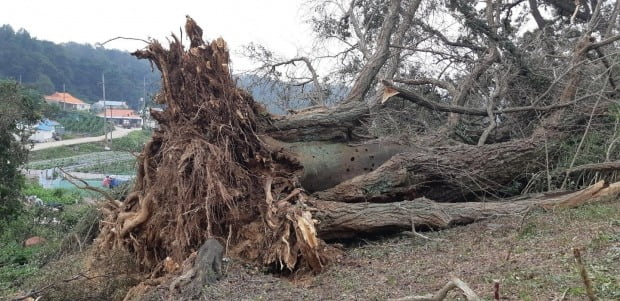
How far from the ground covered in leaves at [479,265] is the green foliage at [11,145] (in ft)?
22.3

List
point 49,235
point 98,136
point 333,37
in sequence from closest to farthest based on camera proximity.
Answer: point 49,235, point 333,37, point 98,136

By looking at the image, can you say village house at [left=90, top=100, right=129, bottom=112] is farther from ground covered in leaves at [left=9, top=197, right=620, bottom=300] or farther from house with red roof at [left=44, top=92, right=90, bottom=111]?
ground covered in leaves at [left=9, top=197, right=620, bottom=300]

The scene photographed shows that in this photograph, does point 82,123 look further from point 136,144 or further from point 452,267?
point 452,267

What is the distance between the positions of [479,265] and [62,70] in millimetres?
59039

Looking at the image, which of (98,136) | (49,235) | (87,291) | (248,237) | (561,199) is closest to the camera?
(87,291)

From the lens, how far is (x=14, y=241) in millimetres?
9836

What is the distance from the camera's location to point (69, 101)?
5353 centimetres

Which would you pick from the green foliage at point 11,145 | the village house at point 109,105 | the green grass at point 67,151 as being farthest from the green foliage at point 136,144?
the village house at point 109,105

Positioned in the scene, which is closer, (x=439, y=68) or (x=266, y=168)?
(x=266, y=168)

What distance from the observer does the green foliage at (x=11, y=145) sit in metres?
10.0

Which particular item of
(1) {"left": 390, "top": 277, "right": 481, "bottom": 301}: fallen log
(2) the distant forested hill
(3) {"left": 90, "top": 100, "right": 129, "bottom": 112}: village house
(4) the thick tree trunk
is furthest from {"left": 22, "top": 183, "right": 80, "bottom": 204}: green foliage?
(2) the distant forested hill

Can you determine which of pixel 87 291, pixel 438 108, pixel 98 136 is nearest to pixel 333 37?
pixel 438 108

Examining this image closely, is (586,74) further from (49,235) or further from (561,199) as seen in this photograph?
(49,235)

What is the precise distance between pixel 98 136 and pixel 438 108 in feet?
125
